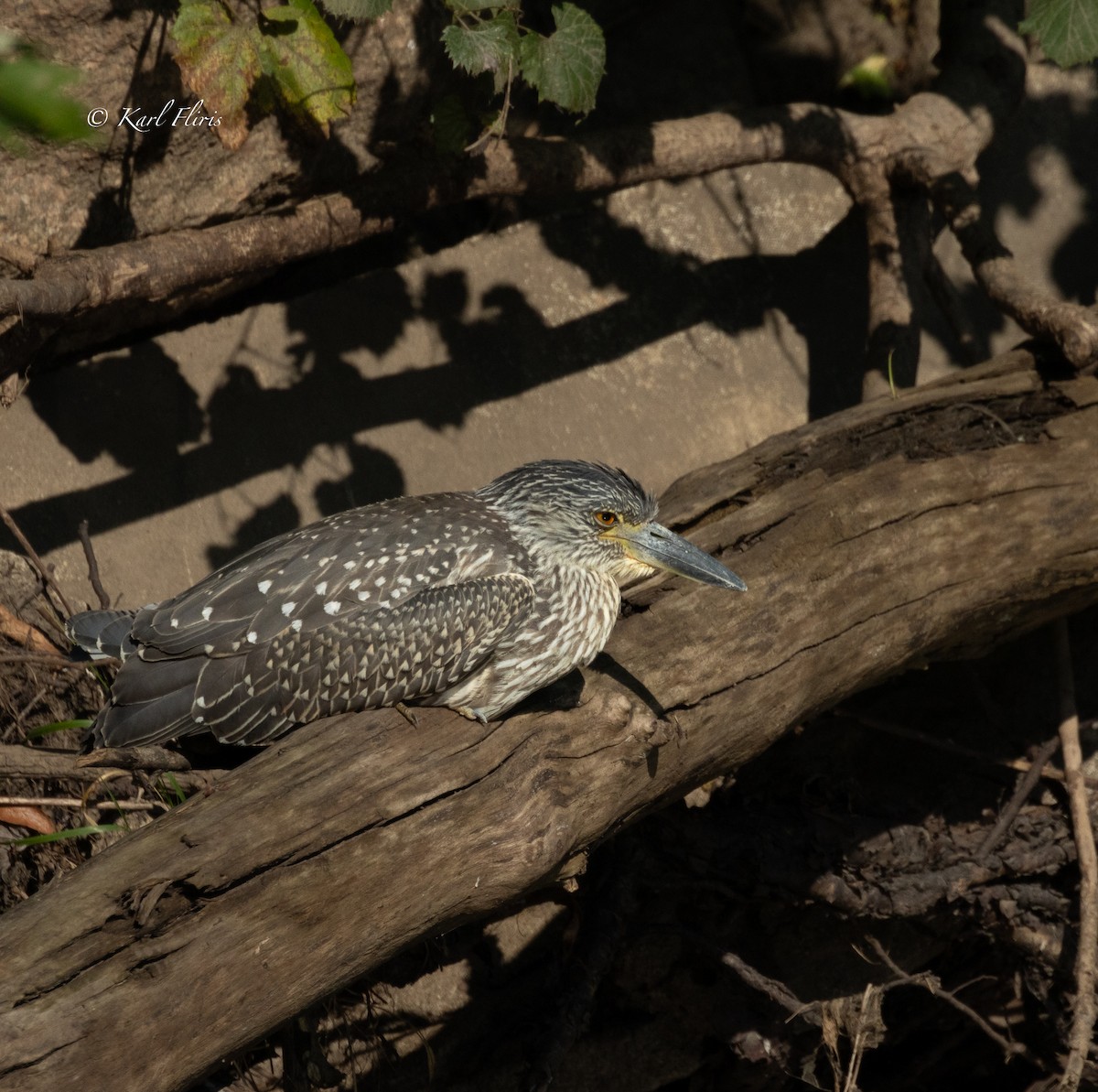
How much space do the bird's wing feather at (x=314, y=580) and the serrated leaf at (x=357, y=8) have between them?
153 centimetres

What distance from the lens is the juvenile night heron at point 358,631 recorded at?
338 cm

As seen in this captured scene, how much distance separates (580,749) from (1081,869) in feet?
7.38

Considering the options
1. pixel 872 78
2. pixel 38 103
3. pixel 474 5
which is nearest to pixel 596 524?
pixel 474 5

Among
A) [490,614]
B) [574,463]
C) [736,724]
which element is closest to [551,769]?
[490,614]

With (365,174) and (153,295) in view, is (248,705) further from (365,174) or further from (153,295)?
(365,174)

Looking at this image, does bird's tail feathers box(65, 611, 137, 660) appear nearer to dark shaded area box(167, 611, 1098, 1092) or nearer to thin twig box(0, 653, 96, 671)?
thin twig box(0, 653, 96, 671)

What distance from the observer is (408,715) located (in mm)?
3334

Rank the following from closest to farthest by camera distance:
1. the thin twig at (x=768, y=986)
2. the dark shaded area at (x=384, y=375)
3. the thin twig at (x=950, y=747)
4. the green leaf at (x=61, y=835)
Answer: the green leaf at (x=61, y=835) < the thin twig at (x=768, y=986) < the thin twig at (x=950, y=747) < the dark shaded area at (x=384, y=375)

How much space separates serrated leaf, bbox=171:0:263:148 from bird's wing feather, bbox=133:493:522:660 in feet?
4.31

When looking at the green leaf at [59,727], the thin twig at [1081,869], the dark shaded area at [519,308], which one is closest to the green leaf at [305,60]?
the dark shaded area at [519,308]

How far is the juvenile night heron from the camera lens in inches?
133

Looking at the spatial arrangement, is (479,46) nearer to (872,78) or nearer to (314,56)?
(314,56)

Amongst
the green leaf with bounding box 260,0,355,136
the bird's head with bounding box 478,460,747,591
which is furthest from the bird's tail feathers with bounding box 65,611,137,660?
the green leaf with bounding box 260,0,355,136

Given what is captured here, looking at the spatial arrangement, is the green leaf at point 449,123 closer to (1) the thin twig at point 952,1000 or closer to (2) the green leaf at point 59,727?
(2) the green leaf at point 59,727
